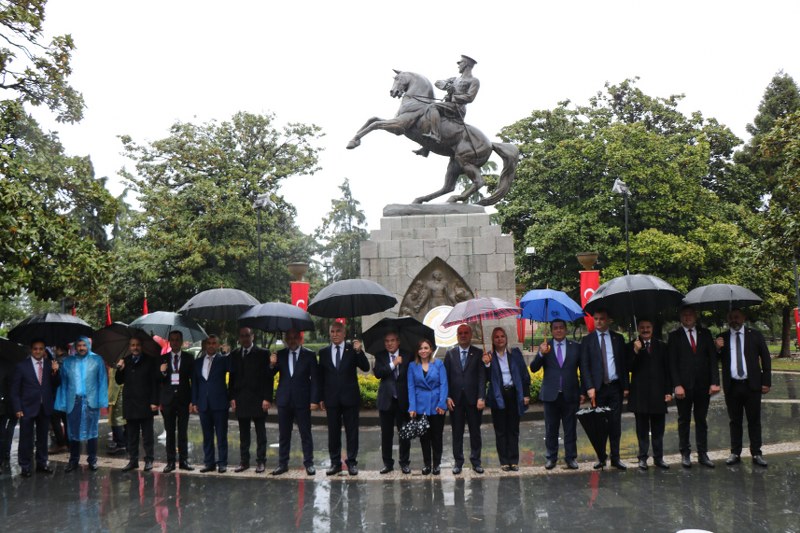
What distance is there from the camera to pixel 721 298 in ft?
25.2

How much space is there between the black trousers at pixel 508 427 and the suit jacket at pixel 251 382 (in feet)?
9.49

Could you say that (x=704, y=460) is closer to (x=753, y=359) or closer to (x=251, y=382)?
(x=753, y=359)

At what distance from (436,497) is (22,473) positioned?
544 cm

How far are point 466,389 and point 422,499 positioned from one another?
5.21 feet

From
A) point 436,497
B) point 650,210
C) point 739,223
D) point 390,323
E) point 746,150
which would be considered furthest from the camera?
point 746,150

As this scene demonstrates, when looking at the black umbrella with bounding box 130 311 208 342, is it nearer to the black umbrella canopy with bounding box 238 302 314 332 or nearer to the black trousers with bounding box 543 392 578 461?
the black umbrella canopy with bounding box 238 302 314 332

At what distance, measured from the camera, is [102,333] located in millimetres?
9070

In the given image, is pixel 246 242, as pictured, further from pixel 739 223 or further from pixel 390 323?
pixel 739 223

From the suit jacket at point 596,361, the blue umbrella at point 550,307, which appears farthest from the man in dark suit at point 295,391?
the suit jacket at point 596,361

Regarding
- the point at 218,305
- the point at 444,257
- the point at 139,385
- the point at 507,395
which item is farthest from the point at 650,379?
→ the point at 444,257

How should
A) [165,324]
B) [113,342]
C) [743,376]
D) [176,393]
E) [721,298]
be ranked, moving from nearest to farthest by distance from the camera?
[721,298], [743,376], [165,324], [176,393], [113,342]

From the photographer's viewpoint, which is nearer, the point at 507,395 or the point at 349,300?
the point at 507,395

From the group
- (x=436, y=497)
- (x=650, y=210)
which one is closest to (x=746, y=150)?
(x=650, y=210)

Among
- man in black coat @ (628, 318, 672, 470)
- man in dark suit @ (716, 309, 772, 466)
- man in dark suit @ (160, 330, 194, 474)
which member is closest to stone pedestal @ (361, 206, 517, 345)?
man in dark suit @ (160, 330, 194, 474)
